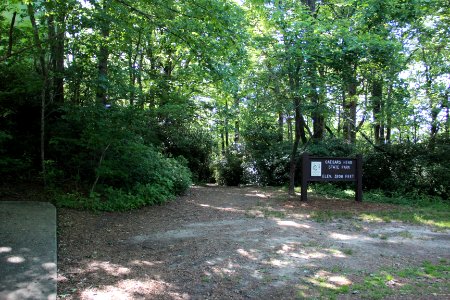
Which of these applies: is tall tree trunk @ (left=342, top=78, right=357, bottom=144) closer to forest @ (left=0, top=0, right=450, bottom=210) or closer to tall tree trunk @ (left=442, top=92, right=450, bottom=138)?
forest @ (left=0, top=0, right=450, bottom=210)

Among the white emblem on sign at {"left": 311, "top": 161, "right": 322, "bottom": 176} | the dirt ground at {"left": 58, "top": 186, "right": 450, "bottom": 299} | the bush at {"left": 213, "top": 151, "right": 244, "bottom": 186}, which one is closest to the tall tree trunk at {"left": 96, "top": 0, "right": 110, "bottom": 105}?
the dirt ground at {"left": 58, "top": 186, "right": 450, "bottom": 299}

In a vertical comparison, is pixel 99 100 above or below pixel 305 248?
above

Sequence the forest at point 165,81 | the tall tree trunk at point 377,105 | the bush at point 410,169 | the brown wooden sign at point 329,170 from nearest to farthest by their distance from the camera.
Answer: the forest at point 165,81 < the brown wooden sign at point 329,170 < the tall tree trunk at point 377,105 < the bush at point 410,169

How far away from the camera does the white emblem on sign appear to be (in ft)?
35.2

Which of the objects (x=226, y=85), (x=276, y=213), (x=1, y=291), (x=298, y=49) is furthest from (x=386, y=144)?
(x=1, y=291)

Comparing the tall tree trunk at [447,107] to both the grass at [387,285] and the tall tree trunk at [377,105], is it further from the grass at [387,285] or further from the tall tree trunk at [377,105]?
the grass at [387,285]

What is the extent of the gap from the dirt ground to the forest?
6.37 ft

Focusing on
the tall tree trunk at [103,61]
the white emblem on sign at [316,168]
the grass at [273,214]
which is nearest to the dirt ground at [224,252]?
the grass at [273,214]

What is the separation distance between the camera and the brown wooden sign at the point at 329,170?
10.7 meters

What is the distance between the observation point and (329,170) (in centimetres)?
1091

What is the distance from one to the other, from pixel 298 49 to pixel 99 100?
5538 mm

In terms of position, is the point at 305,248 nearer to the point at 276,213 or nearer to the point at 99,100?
the point at 276,213

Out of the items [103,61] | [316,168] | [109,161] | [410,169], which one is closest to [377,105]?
[410,169]

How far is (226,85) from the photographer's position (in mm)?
8609
